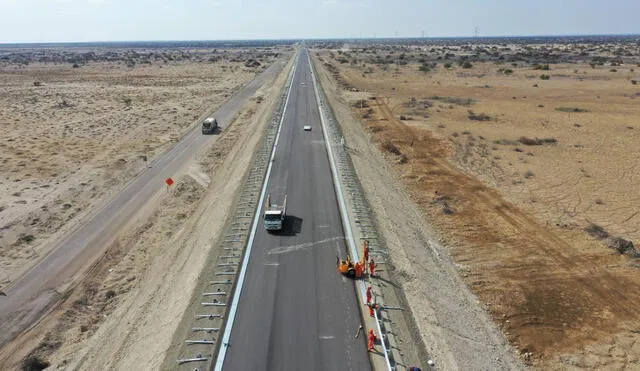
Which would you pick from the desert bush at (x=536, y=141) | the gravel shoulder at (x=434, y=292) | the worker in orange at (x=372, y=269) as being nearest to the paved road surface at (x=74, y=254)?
the worker in orange at (x=372, y=269)

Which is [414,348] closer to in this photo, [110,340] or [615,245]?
[110,340]

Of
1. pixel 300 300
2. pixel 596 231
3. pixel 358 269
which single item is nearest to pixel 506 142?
pixel 596 231

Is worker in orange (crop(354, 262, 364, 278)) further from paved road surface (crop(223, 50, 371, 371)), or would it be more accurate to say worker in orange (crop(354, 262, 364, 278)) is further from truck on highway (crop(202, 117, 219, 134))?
truck on highway (crop(202, 117, 219, 134))

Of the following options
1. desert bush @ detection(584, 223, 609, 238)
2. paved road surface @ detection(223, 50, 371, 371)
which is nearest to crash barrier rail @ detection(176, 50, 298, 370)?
paved road surface @ detection(223, 50, 371, 371)

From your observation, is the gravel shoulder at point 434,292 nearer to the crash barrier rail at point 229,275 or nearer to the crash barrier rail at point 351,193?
the crash barrier rail at point 351,193

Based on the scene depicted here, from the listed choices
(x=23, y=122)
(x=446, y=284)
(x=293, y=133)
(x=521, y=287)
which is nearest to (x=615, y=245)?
(x=521, y=287)
